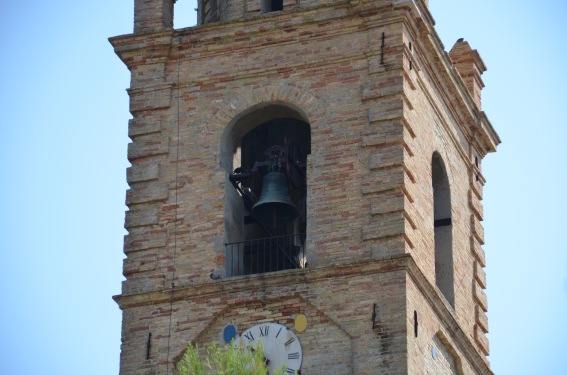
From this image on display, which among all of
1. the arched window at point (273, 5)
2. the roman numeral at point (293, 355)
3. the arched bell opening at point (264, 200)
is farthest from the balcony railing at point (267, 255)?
the arched window at point (273, 5)

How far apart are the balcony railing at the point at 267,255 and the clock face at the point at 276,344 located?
5.21 feet

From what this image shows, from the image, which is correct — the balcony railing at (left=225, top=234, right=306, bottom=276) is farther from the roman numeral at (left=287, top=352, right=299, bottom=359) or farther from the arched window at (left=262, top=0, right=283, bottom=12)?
the arched window at (left=262, top=0, right=283, bottom=12)

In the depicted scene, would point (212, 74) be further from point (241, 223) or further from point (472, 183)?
point (472, 183)

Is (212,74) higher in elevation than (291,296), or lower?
higher

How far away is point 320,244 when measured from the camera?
38.3 m

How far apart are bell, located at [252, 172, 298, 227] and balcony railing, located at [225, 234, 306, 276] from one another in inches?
13.7

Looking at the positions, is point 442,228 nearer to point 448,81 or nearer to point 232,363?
point 448,81

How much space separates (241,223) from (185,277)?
161 centimetres

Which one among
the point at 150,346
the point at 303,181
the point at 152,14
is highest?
the point at 152,14

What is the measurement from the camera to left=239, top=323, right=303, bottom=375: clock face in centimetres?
3731

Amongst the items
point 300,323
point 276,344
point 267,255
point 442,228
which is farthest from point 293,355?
point 442,228

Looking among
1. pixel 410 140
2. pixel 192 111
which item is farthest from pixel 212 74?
pixel 410 140

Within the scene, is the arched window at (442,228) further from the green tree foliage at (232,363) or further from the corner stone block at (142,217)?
the green tree foliage at (232,363)

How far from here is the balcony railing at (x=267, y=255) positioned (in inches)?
1544
